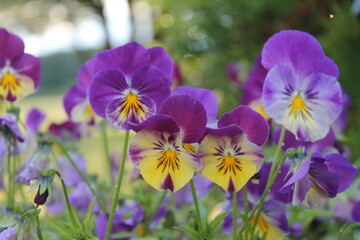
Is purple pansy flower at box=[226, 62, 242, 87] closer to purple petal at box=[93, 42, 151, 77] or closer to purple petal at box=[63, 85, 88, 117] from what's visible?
purple petal at box=[63, 85, 88, 117]

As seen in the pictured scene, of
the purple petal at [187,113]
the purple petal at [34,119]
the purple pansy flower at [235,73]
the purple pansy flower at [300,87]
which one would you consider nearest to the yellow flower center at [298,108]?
the purple pansy flower at [300,87]

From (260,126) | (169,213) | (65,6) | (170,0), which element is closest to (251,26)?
(170,0)

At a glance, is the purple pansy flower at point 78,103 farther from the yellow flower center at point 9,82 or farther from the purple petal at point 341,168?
the purple petal at point 341,168

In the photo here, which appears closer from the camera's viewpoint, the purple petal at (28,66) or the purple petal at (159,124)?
the purple petal at (159,124)

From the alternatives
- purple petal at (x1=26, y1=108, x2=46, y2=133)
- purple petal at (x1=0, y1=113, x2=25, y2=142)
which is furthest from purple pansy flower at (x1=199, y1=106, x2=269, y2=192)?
purple petal at (x1=26, y1=108, x2=46, y2=133)

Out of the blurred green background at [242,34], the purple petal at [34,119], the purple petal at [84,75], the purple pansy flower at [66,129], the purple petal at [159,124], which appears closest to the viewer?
the purple petal at [159,124]

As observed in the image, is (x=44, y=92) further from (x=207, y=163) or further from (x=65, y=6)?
(x=207, y=163)

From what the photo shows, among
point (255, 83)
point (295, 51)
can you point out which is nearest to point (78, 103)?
point (255, 83)

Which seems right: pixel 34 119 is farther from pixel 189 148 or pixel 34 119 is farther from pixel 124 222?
pixel 189 148

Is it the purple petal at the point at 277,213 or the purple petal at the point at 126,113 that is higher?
the purple petal at the point at 126,113
